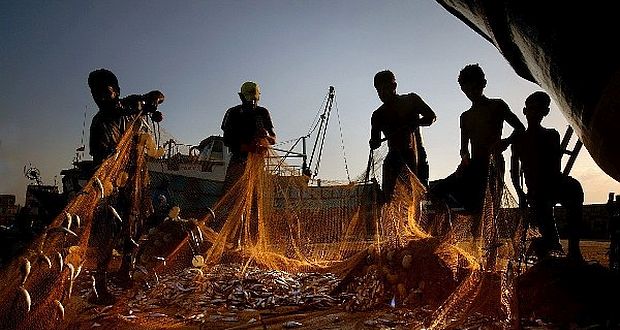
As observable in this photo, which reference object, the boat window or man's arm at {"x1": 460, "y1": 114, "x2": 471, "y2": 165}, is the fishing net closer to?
man's arm at {"x1": 460, "y1": 114, "x2": 471, "y2": 165}

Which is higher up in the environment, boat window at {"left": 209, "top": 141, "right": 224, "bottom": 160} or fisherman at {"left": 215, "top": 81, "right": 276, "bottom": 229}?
boat window at {"left": 209, "top": 141, "right": 224, "bottom": 160}

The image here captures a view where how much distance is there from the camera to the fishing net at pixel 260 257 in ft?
11.3

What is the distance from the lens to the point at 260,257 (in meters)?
6.32

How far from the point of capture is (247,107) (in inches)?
292

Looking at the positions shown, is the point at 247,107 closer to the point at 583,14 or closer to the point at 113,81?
the point at 113,81

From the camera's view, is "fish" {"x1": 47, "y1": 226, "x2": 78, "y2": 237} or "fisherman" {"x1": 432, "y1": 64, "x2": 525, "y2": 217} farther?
"fisherman" {"x1": 432, "y1": 64, "x2": 525, "y2": 217}

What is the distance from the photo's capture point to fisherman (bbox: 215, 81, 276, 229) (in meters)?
7.04

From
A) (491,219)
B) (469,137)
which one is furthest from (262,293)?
(469,137)

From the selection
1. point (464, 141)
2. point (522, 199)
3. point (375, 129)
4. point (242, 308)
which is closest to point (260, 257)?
point (242, 308)

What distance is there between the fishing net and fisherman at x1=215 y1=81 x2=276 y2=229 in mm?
367

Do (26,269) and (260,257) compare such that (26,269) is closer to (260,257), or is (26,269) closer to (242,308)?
(242,308)

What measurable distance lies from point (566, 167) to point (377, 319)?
10.7 ft

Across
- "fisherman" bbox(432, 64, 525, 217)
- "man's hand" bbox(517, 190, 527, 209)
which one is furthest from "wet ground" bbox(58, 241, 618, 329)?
"fisherman" bbox(432, 64, 525, 217)

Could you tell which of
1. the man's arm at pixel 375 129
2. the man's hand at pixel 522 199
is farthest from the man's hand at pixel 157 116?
the man's hand at pixel 522 199
